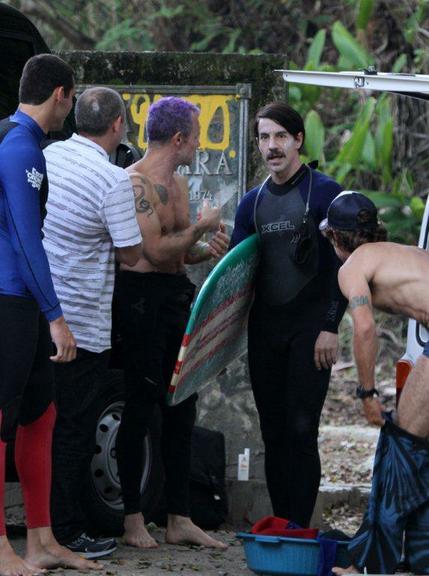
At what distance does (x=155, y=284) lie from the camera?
7316mm

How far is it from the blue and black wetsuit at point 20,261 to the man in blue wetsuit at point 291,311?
1526 mm

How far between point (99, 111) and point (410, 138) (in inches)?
365

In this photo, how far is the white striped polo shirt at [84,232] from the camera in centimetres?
682

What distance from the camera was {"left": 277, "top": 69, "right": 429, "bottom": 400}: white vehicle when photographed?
22.1 feet

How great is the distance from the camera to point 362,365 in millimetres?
6363

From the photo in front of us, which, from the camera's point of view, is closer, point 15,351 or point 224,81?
point 15,351

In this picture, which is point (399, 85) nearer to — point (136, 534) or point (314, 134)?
point (136, 534)

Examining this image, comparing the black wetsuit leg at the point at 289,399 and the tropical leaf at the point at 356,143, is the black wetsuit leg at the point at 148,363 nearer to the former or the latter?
the black wetsuit leg at the point at 289,399

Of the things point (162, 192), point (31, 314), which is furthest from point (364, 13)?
point (31, 314)

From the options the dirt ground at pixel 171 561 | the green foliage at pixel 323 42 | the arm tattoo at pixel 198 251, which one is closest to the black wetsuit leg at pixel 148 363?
the arm tattoo at pixel 198 251

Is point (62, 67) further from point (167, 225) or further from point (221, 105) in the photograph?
point (221, 105)

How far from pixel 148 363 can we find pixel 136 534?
0.85 meters

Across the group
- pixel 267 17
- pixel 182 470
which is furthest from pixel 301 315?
pixel 267 17

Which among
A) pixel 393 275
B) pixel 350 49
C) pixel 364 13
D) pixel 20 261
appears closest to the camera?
pixel 20 261
